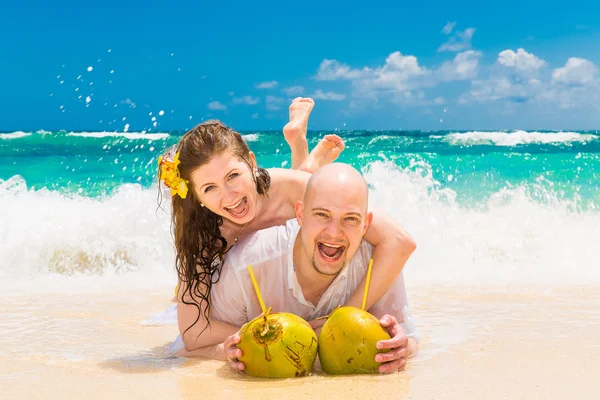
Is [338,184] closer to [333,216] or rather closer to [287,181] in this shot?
[333,216]

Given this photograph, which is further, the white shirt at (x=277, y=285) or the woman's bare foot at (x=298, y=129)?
the woman's bare foot at (x=298, y=129)

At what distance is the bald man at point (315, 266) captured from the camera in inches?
133

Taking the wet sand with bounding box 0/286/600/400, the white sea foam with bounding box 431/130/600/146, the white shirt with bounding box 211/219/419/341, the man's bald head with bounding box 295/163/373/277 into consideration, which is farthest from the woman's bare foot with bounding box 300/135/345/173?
the white sea foam with bounding box 431/130/600/146

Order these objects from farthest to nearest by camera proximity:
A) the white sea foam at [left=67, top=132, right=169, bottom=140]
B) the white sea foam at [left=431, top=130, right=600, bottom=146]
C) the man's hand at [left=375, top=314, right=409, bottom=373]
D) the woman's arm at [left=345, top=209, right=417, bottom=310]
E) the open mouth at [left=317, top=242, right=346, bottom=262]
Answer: the white sea foam at [left=67, top=132, right=169, bottom=140]
the white sea foam at [left=431, top=130, right=600, bottom=146]
the woman's arm at [left=345, top=209, right=417, bottom=310]
the open mouth at [left=317, top=242, right=346, bottom=262]
the man's hand at [left=375, top=314, right=409, bottom=373]

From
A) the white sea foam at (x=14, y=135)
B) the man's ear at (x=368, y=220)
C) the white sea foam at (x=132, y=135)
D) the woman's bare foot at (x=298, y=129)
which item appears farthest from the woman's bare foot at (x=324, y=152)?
the white sea foam at (x=14, y=135)

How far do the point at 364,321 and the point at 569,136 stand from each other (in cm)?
2659

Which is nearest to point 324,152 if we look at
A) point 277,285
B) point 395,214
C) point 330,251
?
point 277,285

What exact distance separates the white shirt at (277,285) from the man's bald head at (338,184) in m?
0.43

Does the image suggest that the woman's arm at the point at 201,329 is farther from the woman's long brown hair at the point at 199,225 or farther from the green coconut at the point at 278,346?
the green coconut at the point at 278,346

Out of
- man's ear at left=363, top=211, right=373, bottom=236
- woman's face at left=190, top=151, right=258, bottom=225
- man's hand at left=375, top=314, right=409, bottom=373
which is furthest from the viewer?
woman's face at left=190, top=151, right=258, bottom=225

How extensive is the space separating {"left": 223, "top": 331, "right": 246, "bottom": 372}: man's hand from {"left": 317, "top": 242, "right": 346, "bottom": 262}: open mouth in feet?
1.81

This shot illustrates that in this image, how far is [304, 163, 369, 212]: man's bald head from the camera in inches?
133

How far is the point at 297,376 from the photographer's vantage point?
3.34 meters

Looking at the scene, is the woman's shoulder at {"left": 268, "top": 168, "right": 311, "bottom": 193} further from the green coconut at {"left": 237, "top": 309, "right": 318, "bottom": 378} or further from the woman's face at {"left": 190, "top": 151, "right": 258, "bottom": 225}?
the green coconut at {"left": 237, "top": 309, "right": 318, "bottom": 378}
